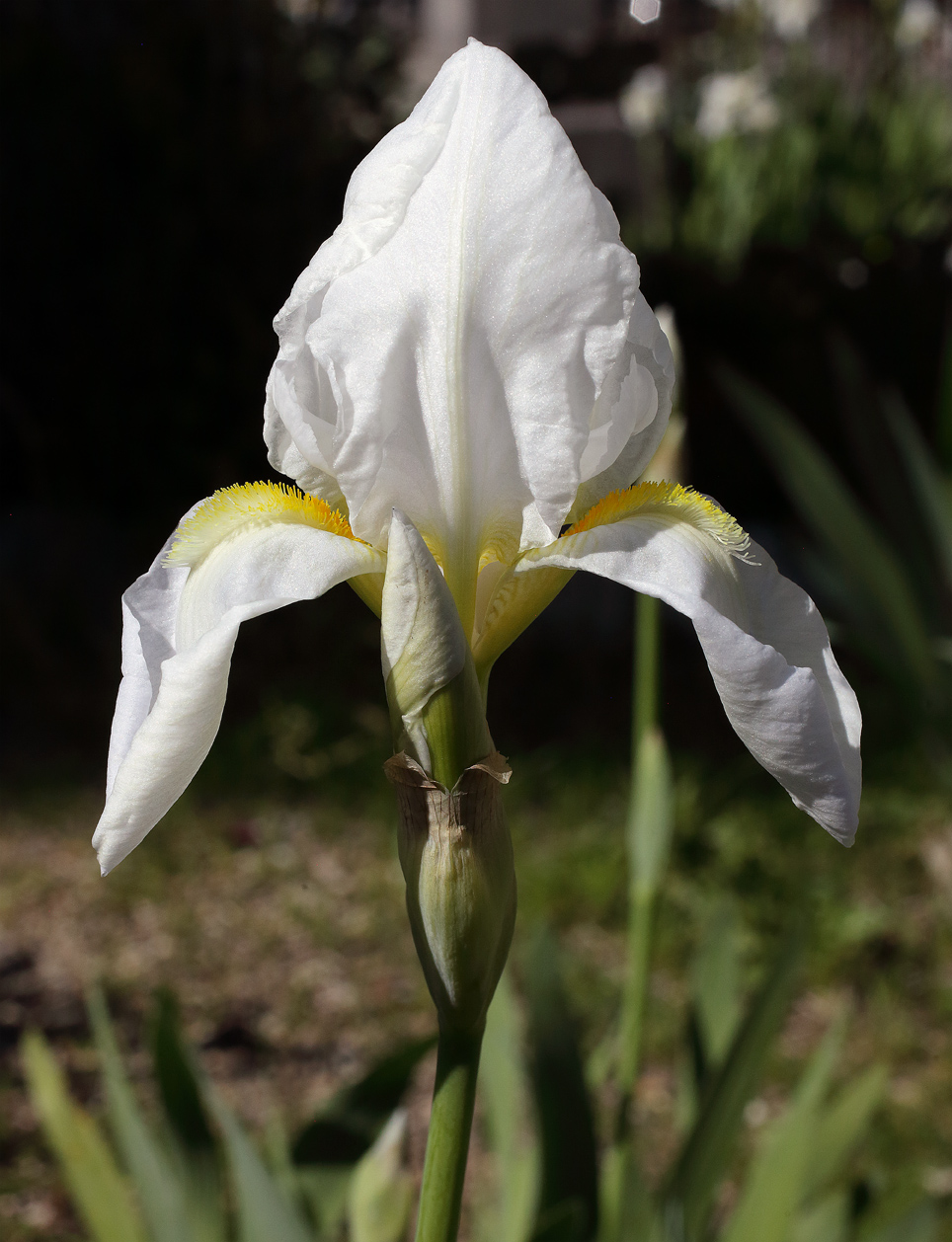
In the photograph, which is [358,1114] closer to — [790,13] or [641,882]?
[641,882]

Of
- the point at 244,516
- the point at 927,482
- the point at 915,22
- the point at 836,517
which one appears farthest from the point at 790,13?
the point at 244,516

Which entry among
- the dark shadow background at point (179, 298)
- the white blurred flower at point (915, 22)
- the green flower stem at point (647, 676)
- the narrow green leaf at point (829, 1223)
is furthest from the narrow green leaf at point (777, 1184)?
the white blurred flower at point (915, 22)

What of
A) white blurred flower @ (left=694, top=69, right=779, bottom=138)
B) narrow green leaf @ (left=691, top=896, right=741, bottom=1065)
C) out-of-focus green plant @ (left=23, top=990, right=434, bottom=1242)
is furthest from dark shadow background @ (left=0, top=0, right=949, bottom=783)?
out-of-focus green plant @ (left=23, top=990, right=434, bottom=1242)

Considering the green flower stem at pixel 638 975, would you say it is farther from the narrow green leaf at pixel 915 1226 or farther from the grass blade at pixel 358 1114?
the narrow green leaf at pixel 915 1226

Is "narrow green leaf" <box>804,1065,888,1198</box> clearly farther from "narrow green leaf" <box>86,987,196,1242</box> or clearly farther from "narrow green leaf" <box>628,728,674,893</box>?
"narrow green leaf" <box>86,987,196,1242</box>

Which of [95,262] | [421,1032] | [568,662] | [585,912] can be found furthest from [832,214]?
[421,1032]

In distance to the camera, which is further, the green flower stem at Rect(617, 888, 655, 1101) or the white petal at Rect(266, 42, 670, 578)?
the green flower stem at Rect(617, 888, 655, 1101)
